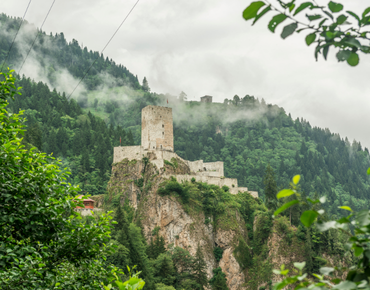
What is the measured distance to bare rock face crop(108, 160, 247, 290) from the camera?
57312 mm

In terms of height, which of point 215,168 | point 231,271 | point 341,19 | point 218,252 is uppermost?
point 215,168

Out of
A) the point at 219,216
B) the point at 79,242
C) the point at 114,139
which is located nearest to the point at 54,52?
the point at 114,139

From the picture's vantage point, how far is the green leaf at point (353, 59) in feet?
10.9

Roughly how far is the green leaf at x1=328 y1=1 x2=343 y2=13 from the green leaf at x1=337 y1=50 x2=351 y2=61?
0.34 m

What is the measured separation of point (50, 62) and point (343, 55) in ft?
648

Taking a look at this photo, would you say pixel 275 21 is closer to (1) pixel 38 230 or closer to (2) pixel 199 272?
(1) pixel 38 230

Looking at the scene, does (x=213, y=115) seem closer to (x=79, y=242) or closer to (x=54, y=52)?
(x=54, y=52)

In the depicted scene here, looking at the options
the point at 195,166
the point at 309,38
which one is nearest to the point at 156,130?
the point at 195,166

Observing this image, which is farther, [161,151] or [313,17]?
[161,151]

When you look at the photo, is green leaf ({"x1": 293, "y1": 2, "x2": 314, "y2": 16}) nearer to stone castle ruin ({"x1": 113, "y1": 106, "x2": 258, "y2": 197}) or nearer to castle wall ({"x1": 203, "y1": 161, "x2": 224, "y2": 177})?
stone castle ruin ({"x1": 113, "y1": 106, "x2": 258, "y2": 197})

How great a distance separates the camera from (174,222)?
57688 mm

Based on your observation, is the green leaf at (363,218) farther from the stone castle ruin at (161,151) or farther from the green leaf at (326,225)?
the stone castle ruin at (161,151)

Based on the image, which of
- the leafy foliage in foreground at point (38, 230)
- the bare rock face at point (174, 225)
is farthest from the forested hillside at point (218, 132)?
the leafy foliage in foreground at point (38, 230)

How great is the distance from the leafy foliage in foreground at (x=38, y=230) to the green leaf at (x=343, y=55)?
8325 millimetres
